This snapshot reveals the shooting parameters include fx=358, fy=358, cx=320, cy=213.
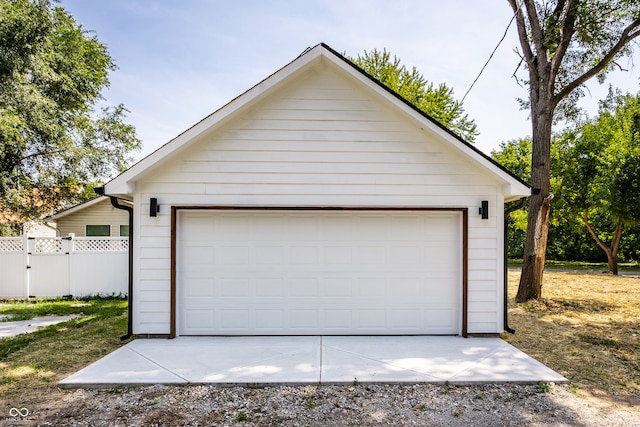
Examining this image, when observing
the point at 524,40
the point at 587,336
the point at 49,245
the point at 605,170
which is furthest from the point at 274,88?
the point at 605,170

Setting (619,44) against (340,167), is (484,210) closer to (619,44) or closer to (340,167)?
(340,167)

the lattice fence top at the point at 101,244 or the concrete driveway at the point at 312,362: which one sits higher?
the lattice fence top at the point at 101,244

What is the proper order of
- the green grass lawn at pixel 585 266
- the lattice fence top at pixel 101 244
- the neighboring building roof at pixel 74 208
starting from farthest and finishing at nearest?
the green grass lawn at pixel 585 266, the neighboring building roof at pixel 74 208, the lattice fence top at pixel 101 244

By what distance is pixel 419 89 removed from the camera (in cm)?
2109

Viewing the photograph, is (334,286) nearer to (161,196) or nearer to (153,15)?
(161,196)

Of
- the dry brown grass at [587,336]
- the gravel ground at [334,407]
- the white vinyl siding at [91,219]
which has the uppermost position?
the white vinyl siding at [91,219]

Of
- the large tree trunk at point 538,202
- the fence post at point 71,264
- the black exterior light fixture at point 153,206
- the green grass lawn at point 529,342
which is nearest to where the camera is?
the green grass lawn at point 529,342

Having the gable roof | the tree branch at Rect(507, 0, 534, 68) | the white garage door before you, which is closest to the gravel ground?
the white garage door

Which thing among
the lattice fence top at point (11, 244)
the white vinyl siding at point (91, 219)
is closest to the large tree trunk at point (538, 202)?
the lattice fence top at point (11, 244)

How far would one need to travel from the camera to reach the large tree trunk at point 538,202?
9062 mm

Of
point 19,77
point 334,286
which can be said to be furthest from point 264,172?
point 19,77

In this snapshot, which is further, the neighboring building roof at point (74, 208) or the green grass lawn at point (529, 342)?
the neighboring building roof at point (74, 208)

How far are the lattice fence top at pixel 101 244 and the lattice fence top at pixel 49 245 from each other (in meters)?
0.45

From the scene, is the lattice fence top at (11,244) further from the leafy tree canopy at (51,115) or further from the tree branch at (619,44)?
the tree branch at (619,44)
